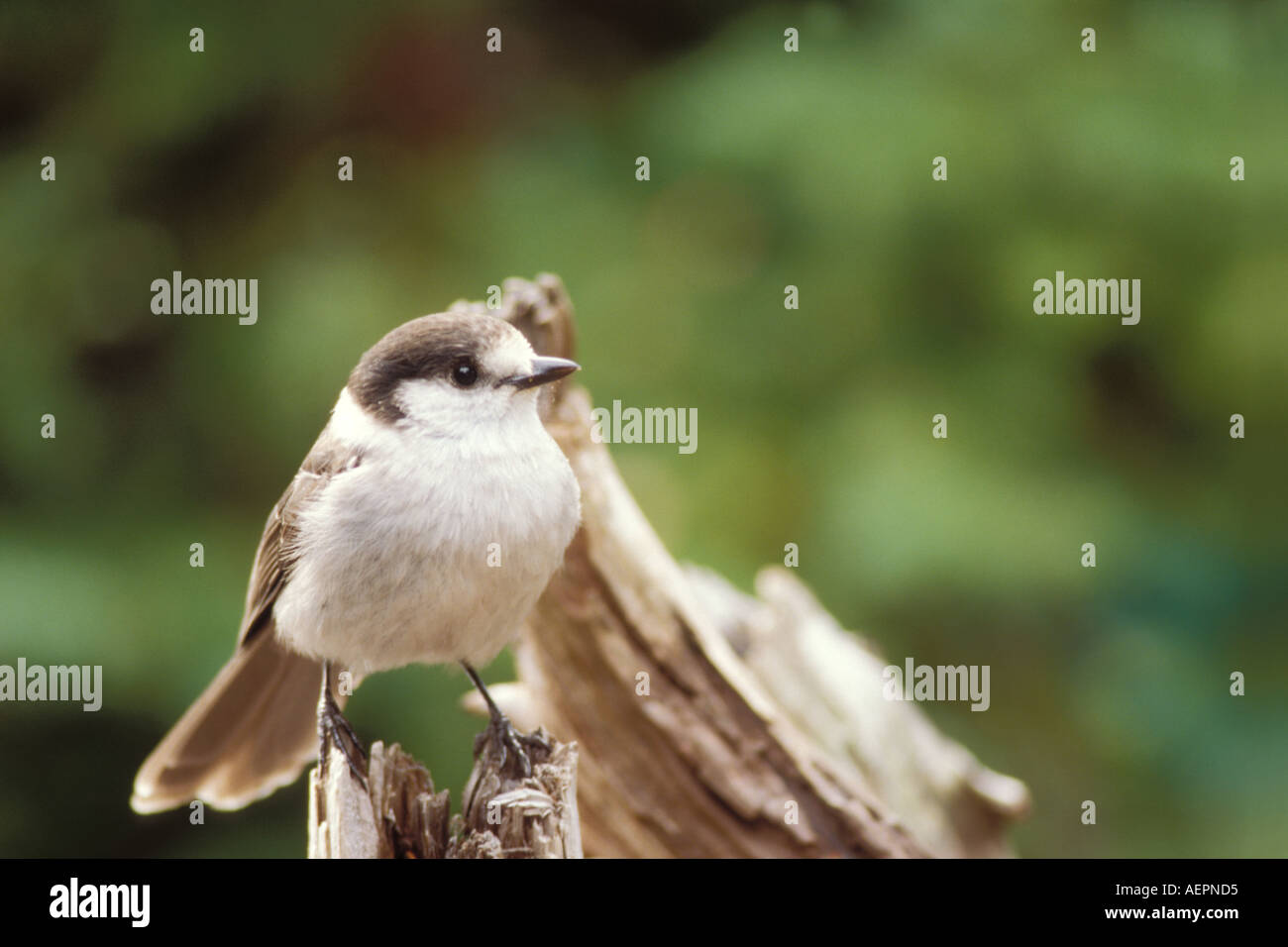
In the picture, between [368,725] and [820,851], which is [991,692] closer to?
[820,851]

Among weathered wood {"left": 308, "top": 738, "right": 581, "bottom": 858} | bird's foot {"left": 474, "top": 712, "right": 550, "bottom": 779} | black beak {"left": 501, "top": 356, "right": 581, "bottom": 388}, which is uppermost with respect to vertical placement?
black beak {"left": 501, "top": 356, "right": 581, "bottom": 388}

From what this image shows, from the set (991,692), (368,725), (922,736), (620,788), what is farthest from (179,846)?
(991,692)

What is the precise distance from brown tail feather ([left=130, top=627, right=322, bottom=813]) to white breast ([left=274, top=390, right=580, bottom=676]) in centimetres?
41

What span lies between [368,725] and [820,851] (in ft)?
4.64

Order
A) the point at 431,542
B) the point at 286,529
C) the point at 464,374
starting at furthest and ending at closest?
the point at 286,529
the point at 464,374
the point at 431,542

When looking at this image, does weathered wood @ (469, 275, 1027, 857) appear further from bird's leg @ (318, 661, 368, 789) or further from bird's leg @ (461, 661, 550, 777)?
bird's leg @ (318, 661, 368, 789)

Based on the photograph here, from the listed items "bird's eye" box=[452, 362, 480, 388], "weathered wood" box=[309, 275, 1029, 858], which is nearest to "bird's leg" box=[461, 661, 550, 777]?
"weathered wood" box=[309, 275, 1029, 858]

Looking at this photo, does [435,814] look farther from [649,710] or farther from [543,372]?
[543,372]

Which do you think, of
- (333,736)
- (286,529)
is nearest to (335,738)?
(333,736)

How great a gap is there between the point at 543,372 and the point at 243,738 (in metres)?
1.18

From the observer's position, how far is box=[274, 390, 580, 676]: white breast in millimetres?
2334

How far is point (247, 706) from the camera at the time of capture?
2906 millimetres

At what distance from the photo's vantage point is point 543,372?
2.42 m

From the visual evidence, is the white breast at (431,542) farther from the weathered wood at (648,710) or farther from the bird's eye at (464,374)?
the weathered wood at (648,710)
